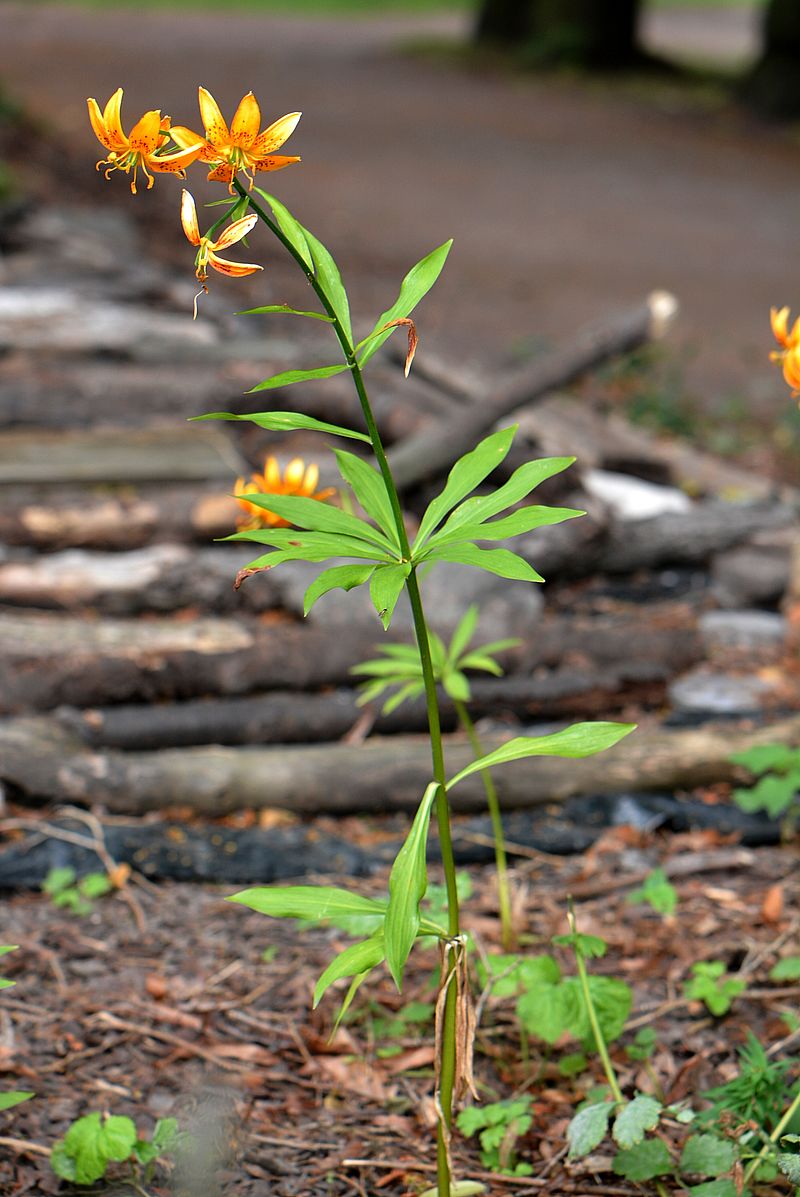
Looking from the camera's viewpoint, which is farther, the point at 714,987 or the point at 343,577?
the point at 714,987

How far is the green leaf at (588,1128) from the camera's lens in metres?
2.09

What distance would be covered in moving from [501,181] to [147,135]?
531 inches

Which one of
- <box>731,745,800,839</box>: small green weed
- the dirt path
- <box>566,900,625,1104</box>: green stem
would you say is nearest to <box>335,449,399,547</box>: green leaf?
<box>566,900,625,1104</box>: green stem

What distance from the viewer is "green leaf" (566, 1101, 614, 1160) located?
209cm

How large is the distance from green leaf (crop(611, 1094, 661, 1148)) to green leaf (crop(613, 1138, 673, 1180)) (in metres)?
0.02

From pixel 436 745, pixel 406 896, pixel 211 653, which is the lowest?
pixel 211 653

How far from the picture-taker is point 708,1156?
210cm

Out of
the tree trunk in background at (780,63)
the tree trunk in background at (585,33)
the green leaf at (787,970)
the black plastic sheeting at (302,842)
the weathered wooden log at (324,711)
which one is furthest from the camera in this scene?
the tree trunk in background at (585,33)

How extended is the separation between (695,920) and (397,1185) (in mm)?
1081

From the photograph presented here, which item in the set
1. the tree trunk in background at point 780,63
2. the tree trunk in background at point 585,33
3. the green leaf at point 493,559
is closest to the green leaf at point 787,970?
the green leaf at point 493,559

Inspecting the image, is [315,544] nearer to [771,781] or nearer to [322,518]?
[322,518]

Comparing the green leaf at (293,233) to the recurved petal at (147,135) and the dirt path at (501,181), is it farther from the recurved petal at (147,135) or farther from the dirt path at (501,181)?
the dirt path at (501,181)

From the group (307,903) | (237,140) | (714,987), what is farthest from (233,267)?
(714,987)

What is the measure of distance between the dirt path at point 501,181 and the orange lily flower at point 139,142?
662cm
